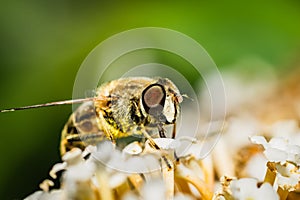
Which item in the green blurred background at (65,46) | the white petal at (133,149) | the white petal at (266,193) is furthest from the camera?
the green blurred background at (65,46)

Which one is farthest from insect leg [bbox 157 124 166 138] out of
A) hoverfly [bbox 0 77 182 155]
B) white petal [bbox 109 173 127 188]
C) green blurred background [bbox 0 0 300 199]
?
green blurred background [bbox 0 0 300 199]

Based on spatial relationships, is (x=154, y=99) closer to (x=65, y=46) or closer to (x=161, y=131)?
(x=161, y=131)

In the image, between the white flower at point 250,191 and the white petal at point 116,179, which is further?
the white petal at point 116,179

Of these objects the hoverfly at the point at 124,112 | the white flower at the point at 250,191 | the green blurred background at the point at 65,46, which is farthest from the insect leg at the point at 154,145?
the green blurred background at the point at 65,46

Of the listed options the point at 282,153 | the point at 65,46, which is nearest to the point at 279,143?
the point at 282,153

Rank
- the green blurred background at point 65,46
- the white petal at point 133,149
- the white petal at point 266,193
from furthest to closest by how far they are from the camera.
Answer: the green blurred background at point 65,46, the white petal at point 133,149, the white petal at point 266,193

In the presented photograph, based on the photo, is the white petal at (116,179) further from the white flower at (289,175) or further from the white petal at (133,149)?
the white flower at (289,175)

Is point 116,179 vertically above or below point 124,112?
below

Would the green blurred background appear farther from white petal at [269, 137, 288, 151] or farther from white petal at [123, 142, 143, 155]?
white petal at [269, 137, 288, 151]
